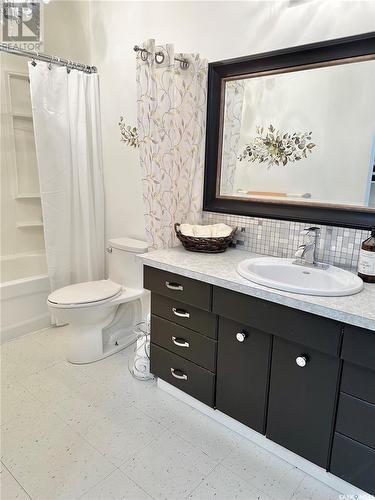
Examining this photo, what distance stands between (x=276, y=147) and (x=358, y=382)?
1194 millimetres

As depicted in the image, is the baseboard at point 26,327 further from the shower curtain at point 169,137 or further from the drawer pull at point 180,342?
the drawer pull at point 180,342

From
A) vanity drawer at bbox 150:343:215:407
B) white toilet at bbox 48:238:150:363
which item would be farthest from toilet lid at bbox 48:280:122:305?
vanity drawer at bbox 150:343:215:407

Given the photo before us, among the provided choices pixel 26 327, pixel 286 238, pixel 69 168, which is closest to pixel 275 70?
pixel 286 238

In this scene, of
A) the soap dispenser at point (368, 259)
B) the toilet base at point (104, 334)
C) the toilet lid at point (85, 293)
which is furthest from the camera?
the toilet base at point (104, 334)

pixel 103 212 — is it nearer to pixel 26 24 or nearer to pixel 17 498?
pixel 26 24

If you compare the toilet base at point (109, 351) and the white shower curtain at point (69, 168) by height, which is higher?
the white shower curtain at point (69, 168)

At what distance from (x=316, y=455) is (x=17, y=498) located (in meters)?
1.20

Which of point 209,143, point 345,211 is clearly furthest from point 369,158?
point 209,143

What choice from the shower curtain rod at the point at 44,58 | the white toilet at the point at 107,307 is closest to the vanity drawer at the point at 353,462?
the white toilet at the point at 107,307

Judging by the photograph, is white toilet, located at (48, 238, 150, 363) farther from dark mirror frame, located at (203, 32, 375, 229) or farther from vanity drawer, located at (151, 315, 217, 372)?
dark mirror frame, located at (203, 32, 375, 229)

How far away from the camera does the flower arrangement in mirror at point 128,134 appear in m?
2.52

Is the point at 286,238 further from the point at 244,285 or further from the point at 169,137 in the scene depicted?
the point at 169,137

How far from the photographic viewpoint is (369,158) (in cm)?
158

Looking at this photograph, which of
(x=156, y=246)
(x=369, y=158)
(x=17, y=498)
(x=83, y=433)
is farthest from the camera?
(x=156, y=246)
